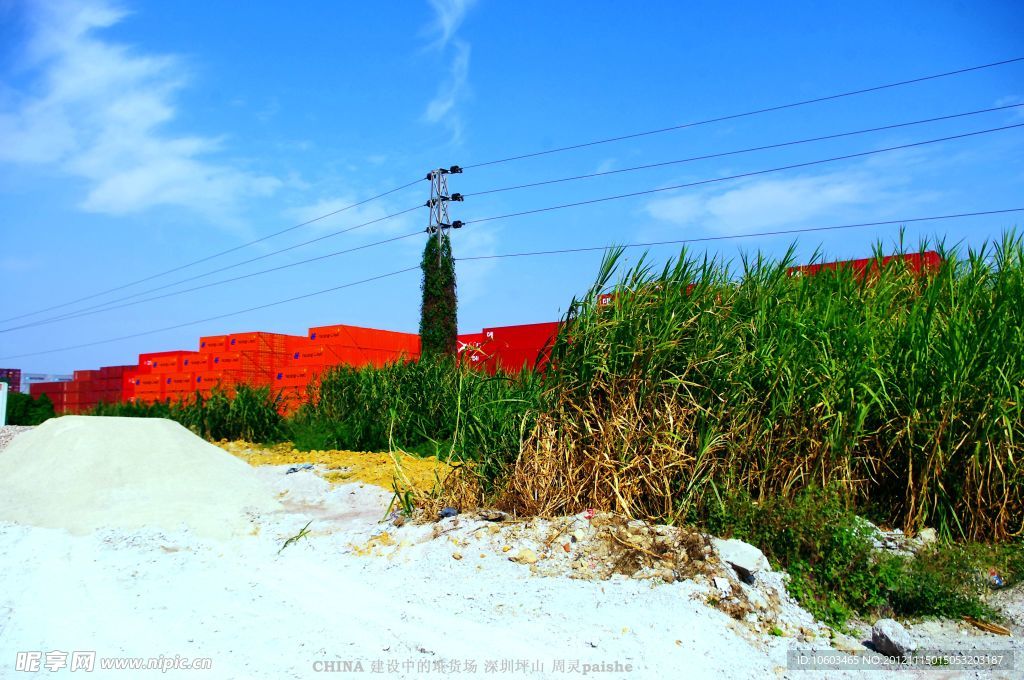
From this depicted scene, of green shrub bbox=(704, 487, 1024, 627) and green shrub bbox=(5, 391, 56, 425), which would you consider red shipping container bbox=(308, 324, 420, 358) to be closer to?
green shrub bbox=(5, 391, 56, 425)

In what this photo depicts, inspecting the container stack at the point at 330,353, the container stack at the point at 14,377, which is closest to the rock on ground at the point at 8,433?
the container stack at the point at 330,353

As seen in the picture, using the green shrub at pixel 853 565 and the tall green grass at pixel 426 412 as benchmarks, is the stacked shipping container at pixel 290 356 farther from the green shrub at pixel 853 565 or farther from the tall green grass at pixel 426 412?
the green shrub at pixel 853 565

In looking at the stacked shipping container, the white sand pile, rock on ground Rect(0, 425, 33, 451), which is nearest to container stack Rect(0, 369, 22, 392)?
the stacked shipping container

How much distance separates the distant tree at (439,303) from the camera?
62.9 ft

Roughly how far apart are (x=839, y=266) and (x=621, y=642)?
4.85 meters

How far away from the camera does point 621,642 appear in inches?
147

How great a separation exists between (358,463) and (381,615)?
523cm

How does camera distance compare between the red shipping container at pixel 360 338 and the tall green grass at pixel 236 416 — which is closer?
the tall green grass at pixel 236 416

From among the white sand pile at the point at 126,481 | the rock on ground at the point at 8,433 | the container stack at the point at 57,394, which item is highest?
the container stack at the point at 57,394

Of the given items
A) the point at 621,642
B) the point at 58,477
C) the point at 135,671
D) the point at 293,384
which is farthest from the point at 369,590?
the point at 293,384

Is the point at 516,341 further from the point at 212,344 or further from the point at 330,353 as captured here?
the point at 212,344

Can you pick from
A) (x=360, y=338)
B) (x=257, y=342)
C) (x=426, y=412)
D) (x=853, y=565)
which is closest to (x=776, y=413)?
(x=853, y=565)

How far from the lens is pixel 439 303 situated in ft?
63.2

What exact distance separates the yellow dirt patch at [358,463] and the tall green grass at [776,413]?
5.91ft
